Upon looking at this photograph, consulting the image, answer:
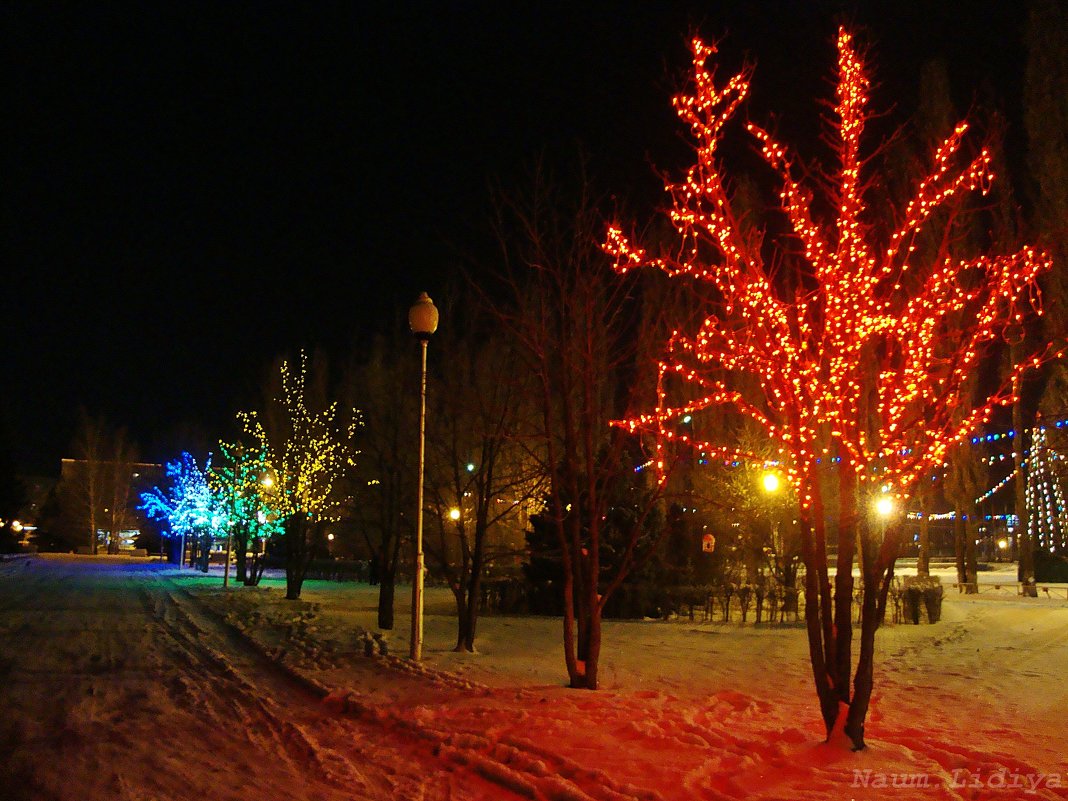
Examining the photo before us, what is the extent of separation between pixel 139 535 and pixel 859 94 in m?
92.9

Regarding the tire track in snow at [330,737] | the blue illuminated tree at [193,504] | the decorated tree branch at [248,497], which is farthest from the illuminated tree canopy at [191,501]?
the tire track in snow at [330,737]

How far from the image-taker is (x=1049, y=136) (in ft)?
76.9

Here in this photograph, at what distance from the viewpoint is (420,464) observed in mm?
12703

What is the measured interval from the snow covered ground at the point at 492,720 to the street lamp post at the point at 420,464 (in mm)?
485

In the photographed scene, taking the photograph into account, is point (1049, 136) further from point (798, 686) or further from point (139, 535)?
point (139, 535)

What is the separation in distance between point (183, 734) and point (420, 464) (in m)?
5.24

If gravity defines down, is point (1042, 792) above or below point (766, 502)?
below

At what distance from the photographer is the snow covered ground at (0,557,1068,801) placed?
659 centimetres

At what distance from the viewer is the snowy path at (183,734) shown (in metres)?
6.57

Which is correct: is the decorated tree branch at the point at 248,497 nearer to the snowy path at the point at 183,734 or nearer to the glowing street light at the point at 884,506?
the snowy path at the point at 183,734

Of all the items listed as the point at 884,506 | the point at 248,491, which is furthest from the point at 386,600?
the point at 248,491

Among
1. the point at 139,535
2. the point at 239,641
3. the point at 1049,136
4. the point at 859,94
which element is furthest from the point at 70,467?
the point at 859,94

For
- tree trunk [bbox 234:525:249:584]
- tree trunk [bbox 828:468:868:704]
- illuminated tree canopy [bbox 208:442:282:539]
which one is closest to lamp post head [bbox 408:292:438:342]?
tree trunk [bbox 828:468:868:704]

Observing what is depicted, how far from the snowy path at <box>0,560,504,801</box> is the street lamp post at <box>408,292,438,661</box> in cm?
200
